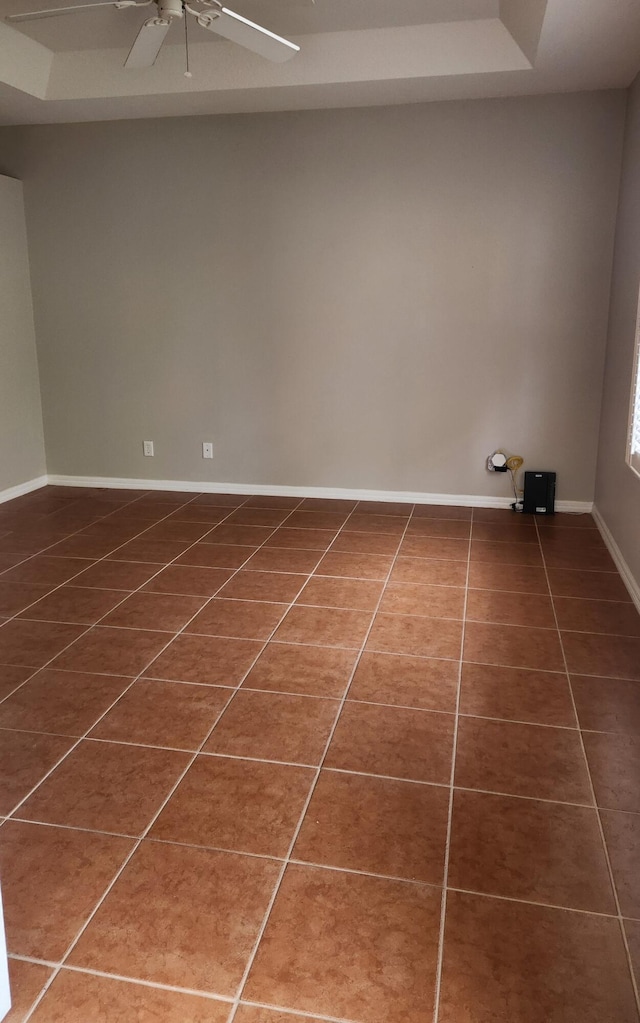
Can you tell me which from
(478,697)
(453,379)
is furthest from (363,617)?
(453,379)

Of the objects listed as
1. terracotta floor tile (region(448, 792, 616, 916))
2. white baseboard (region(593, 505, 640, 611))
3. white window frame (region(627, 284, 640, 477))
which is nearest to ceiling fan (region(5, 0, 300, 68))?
white window frame (region(627, 284, 640, 477))

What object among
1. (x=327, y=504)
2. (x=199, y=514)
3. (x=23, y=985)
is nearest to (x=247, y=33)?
(x=199, y=514)

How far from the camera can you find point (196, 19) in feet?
9.52

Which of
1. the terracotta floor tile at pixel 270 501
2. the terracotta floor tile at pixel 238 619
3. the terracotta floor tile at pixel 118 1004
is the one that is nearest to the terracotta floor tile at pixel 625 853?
the terracotta floor tile at pixel 118 1004

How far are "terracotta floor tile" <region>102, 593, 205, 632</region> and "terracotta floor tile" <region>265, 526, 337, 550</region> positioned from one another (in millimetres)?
862

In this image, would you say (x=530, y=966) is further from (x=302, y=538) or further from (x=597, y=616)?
(x=302, y=538)

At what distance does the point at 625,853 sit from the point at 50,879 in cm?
130

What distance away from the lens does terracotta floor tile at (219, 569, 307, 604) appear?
10.7 feet

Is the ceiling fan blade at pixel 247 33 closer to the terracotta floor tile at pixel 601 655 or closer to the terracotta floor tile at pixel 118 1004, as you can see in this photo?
the terracotta floor tile at pixel 601 655

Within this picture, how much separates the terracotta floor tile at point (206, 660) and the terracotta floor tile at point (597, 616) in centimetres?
127

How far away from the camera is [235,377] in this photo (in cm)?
493

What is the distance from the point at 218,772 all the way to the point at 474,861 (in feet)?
2.34

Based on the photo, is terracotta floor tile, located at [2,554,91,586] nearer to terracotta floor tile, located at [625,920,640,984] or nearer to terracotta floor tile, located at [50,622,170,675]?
terracotta floor tile, located at [50,622,170,675]

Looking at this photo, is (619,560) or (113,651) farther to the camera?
(619,560)
